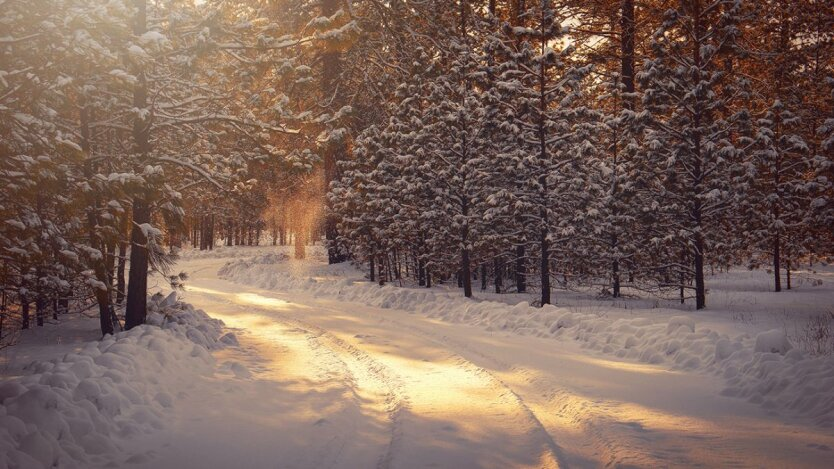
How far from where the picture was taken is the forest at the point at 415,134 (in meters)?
8.19

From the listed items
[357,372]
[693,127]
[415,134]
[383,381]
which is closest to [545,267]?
[693,127]

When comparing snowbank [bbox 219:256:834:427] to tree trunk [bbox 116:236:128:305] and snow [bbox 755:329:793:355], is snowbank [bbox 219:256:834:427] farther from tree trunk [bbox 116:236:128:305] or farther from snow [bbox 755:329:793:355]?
tree trunk [bbox 116:236:128:305]

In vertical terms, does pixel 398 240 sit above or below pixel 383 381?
above

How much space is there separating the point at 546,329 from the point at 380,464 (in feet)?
25.8

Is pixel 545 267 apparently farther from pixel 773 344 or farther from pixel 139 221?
pixel 139 221

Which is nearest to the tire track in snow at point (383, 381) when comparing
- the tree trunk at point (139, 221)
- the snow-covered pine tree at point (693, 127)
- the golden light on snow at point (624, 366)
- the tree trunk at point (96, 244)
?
the golden light on snow at point (624, 366)

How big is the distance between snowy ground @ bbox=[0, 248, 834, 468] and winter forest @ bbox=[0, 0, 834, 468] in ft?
0.17

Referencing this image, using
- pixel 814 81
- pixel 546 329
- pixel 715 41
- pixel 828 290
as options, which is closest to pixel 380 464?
pixel 546 329

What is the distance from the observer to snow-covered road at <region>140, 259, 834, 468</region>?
516 centimetres

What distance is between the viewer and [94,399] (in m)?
6.08

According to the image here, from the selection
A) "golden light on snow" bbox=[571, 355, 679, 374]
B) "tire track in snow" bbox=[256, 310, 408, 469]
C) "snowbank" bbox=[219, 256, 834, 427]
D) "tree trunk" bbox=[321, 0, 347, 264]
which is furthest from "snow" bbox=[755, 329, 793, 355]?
"tree trunk" bbox=[321, 0, 347, 264]

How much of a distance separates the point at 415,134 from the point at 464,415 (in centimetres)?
1435

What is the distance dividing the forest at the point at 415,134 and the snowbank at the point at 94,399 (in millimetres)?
1874

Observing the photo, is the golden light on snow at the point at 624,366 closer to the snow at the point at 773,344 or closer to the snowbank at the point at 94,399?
the snow at the point at 773,344
